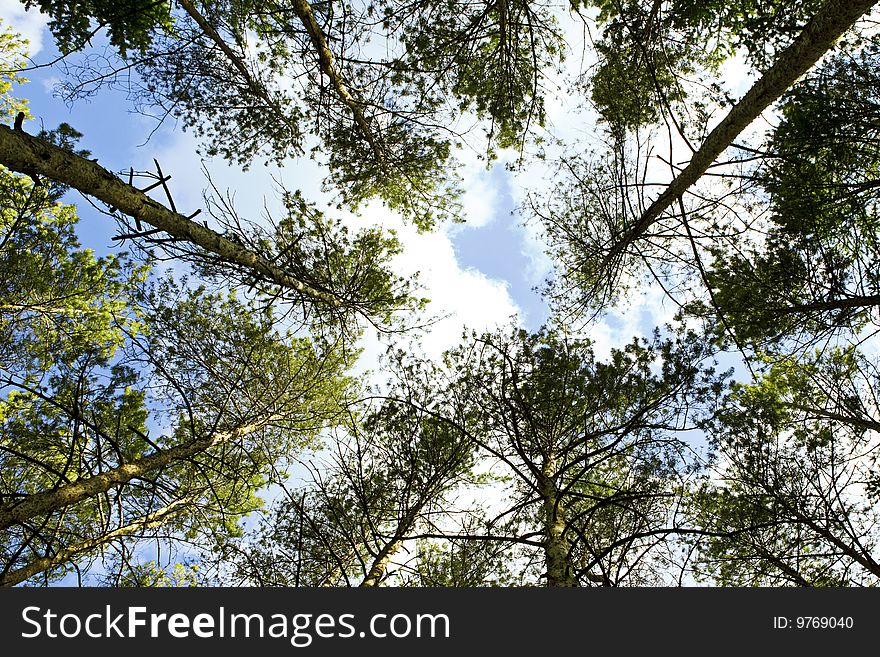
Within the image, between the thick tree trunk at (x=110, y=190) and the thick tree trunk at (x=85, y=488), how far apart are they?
1951mm

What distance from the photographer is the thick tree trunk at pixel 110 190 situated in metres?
2.91

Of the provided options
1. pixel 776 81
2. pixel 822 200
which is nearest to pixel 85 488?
pixel 776 81

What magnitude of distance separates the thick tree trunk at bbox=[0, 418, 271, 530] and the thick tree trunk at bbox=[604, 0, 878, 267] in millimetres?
5129

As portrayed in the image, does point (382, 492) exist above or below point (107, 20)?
below

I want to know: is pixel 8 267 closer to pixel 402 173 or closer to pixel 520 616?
pixel 402 173

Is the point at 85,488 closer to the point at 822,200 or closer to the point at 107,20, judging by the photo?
the point at 107,20

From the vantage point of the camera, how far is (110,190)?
3.43 metres

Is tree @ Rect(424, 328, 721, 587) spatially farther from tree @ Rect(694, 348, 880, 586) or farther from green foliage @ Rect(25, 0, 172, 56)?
green foliage @ Rect(25, 0, 172, 56)

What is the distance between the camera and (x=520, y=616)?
2943 mm

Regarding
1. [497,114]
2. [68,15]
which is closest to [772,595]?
[497,114]

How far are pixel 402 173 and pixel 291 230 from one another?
181 centimetres

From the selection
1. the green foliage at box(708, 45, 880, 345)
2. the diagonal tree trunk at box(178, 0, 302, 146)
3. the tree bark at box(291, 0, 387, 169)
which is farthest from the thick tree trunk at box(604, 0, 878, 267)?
the diagonal tree trunk at box(178, 0, 302, 146)

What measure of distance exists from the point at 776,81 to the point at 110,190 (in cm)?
485

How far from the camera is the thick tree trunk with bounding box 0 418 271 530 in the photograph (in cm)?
376
